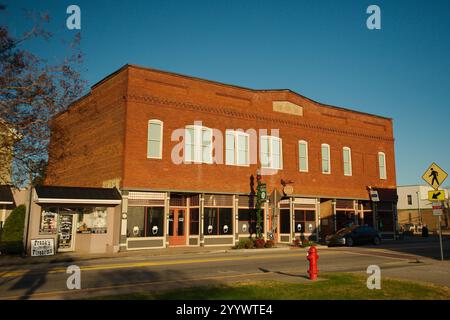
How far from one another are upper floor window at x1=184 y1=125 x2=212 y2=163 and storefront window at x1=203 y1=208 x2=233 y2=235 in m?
3.46

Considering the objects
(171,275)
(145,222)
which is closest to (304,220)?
(145,222)

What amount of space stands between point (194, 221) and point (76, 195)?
7.74m

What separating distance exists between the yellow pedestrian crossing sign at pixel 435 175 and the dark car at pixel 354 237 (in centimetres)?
1148

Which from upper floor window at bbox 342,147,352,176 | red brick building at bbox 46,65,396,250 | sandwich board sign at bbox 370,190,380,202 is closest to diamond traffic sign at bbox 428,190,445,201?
red brick building at bbox 46,65,396,250

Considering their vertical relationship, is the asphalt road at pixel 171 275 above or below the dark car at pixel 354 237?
below

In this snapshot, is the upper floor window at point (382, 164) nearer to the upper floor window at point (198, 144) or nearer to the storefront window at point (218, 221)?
the storefront window at point (218, 221)

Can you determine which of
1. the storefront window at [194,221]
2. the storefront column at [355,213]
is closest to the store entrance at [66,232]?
the storefront window at [194,221]

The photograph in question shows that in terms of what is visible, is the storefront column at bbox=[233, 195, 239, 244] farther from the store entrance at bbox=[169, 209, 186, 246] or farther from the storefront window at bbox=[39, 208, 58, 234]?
the storefront window at bbox=[39, 208, 58, 234]

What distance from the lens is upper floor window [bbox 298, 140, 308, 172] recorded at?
33.6 metres

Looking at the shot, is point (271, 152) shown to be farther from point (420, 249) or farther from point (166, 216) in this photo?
point (420, 249)

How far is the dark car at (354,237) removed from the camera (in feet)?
93.7
